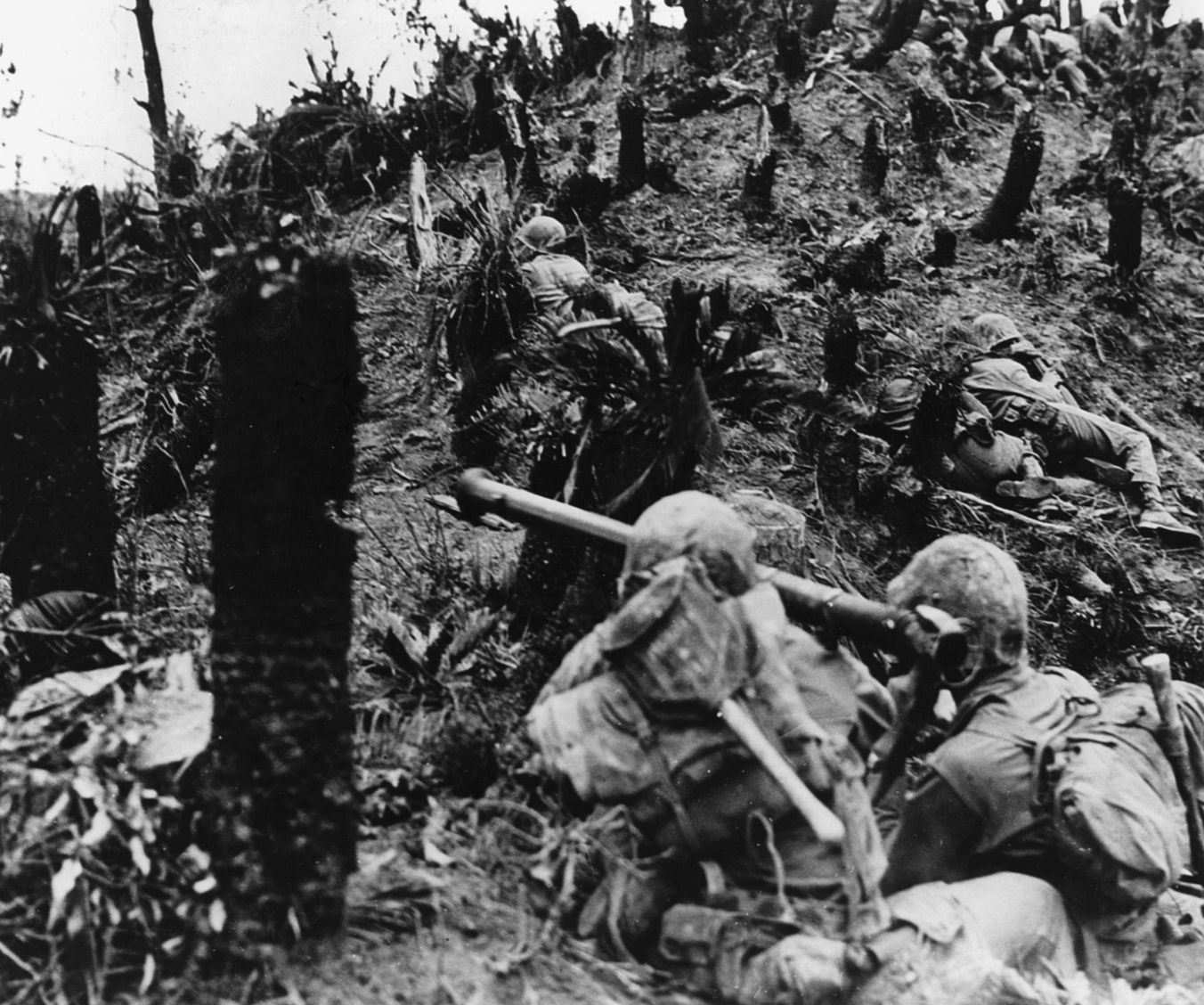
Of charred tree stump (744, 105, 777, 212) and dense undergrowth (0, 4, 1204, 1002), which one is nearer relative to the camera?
dense undergrowth (0, 4, 1204, 1002)

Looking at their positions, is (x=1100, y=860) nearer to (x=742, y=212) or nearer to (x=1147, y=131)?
(x=742, y=212)

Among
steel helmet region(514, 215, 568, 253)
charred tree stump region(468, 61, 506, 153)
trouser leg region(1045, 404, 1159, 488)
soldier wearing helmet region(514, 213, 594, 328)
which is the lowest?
trouser leg region(1045, 404, 1159, 488)

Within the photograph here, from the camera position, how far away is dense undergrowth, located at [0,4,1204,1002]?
3574 mm

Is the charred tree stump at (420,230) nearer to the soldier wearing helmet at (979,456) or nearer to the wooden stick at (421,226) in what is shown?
the wooden stick at (421,226)

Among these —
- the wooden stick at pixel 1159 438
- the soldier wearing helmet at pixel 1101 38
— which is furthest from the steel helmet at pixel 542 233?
the soldier wearing helmet at pixel 1101 38

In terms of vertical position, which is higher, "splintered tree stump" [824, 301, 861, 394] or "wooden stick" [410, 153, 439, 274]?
"wooden stick" [410, 153, 439, 274]

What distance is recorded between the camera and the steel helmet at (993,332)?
24.7ft

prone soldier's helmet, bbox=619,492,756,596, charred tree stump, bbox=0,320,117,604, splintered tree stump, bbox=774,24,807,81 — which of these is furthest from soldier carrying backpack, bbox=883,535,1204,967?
splintered tree stump, bbox=774,24,807,81

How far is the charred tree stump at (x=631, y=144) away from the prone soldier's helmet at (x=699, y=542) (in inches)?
234

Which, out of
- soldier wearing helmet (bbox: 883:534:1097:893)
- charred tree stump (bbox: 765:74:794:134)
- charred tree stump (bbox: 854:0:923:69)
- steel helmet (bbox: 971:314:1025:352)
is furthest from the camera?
charred tree stump (bbox: 854:0:923:69)

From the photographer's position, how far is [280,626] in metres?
4.10

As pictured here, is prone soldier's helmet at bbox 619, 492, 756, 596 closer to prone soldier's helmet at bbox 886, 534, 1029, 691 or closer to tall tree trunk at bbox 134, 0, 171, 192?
prone soldier's helmet at bbox 886, 534, 1029, 691

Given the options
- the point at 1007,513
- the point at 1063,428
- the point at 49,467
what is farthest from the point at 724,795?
the point at 1063,428

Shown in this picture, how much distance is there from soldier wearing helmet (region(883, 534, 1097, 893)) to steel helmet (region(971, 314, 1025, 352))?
3.83 metres
